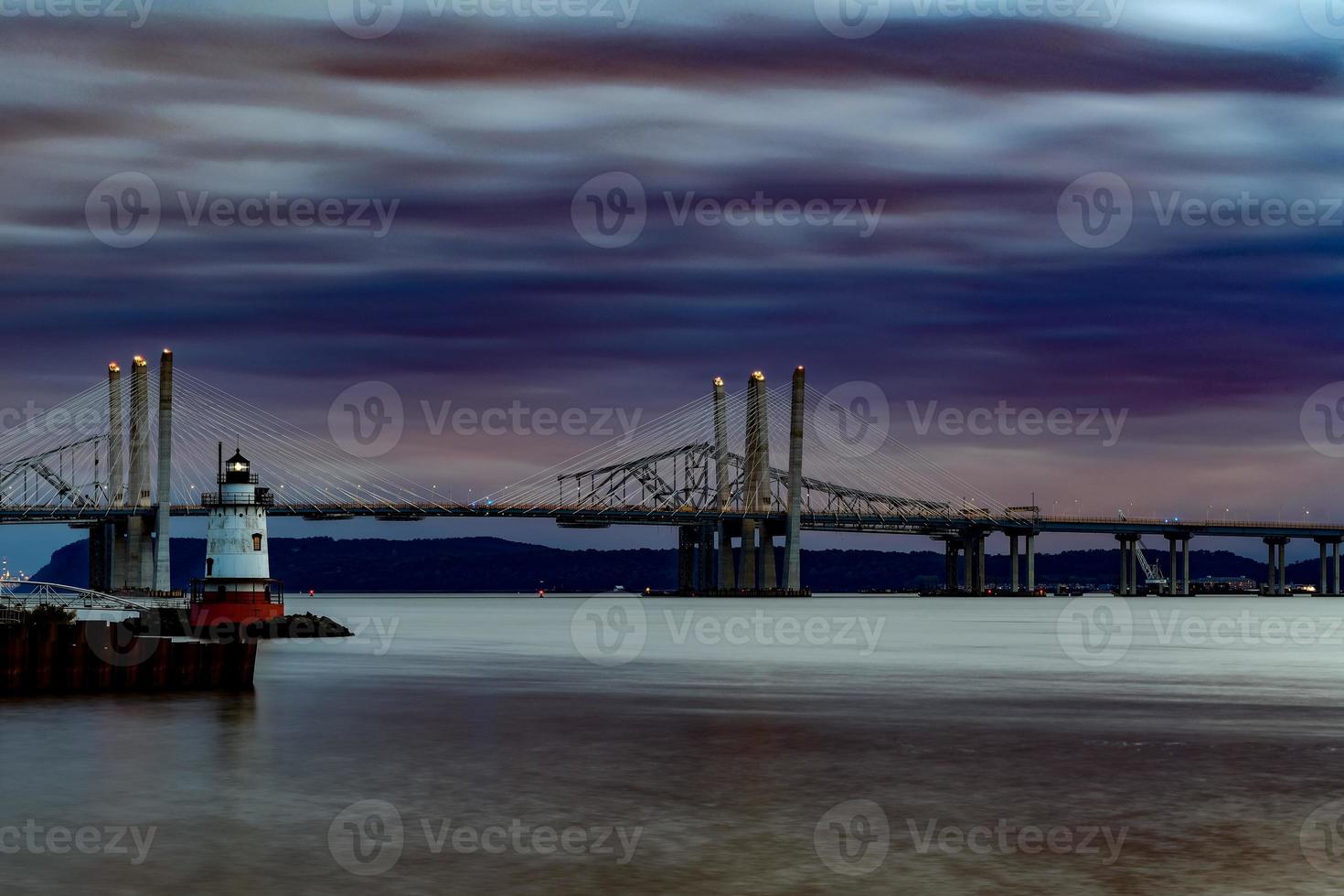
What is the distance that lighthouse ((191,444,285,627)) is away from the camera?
54.3 m

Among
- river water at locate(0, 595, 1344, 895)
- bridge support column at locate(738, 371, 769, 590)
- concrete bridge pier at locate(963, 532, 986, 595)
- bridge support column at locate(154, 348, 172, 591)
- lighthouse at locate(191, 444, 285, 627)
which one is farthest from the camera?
concrete bridge pier at locate(963, 532, 986, 595)

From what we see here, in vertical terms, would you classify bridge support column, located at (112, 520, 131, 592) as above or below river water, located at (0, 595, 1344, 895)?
above

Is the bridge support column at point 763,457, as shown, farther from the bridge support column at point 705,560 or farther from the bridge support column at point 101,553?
the bridge support column at point 101,553

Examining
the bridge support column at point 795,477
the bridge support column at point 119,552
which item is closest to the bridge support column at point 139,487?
the bridge support column at point 119,552

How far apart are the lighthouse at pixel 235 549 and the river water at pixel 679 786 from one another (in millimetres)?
12960

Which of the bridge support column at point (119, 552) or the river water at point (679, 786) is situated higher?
the bridge support column at point (119, 552)

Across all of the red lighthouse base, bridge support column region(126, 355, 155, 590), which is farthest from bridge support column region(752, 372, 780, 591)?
the red lighthouse base

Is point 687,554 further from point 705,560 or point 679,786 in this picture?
point 679,786

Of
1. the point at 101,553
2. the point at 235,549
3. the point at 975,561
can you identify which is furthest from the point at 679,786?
the point at 975,561

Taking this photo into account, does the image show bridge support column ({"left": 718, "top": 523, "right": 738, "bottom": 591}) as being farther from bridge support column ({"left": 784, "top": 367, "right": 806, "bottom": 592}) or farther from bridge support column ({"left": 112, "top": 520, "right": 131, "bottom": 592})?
bridge support column ({"left": 112, "top": 520, "right": 131, "bottom": 592})

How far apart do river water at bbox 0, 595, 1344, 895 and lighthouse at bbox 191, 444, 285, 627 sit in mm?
12960

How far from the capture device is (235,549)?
178 feet

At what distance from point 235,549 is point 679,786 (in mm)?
36076

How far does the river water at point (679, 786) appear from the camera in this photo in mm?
15680
